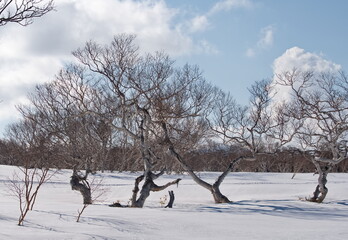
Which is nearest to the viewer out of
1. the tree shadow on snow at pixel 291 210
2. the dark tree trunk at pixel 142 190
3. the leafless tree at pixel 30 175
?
the leafless tree at pixel 30 175

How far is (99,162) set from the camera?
37281 millimetres

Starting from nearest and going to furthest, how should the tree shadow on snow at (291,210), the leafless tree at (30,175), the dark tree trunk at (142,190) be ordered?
the leafless tree at (30,175)
the tree shadow on snow at (291,210)
the dark tree trunk at (142,190)

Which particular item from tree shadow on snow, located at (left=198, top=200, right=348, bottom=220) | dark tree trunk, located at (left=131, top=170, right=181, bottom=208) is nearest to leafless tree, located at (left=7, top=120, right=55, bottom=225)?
dark tree trunk, located at (left=131, top=170, right=181, bottom=208)

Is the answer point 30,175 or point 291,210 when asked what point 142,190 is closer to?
point 291,210

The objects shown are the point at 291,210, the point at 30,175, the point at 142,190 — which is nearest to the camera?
the point at 291,210

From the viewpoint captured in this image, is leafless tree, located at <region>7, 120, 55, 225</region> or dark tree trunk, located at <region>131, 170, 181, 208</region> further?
dark tree trunk, located at <region>131, 170, 181, 208</region>

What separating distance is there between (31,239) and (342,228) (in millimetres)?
6991

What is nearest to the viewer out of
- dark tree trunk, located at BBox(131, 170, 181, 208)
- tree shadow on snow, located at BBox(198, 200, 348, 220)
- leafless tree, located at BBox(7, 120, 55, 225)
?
leafless tree, located at BBox(7, 120, 55, 225)

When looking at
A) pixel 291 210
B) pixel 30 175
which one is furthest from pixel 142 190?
pixel 30 175

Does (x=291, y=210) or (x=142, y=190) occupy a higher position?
(x=142, y=190)

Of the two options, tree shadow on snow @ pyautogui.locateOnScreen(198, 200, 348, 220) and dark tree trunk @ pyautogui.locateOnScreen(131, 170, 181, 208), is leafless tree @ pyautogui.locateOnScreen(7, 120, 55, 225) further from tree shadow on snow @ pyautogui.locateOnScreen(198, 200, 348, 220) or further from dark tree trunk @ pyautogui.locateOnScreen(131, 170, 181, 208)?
tree shadow on snow @ pyautogui.locateOnScreen(198, 200, 348, 220)

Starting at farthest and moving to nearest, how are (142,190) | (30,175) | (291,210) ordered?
(30,175) → (142,190) → (291,210)

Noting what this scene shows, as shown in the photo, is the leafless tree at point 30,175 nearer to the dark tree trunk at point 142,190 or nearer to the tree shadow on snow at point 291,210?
the dark tree trunk at point 142,190

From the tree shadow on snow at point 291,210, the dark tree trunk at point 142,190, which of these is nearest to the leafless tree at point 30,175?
the dark tree trunk at point 142,190
